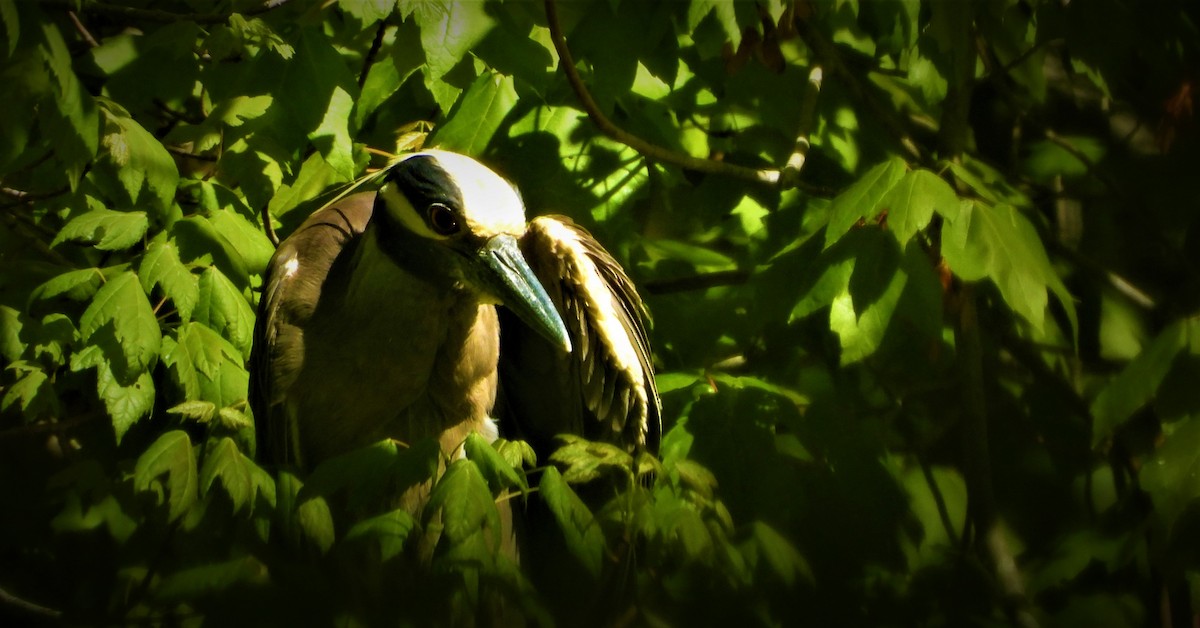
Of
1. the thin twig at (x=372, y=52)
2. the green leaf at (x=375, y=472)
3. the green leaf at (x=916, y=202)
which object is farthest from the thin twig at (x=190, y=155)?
the green leaf at (x=916, y=202)

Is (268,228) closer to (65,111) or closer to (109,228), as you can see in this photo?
(109,228)

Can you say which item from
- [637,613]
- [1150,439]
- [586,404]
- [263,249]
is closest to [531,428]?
[586,404]

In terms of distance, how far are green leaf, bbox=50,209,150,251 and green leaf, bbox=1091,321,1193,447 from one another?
127cm

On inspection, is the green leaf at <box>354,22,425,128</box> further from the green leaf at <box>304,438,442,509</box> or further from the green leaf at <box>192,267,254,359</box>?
the green leaf at <box>304,438,442,509</box>

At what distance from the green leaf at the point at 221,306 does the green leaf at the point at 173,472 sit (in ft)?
0.96

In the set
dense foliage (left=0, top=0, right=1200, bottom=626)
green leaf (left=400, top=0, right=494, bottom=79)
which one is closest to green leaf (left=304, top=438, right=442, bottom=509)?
dense foliage (left=0, top=0, right=1200, bottom=626)

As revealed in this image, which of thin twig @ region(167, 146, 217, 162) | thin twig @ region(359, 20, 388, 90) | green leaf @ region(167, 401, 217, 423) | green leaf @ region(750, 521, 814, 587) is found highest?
thin twig @ region(359, 20, 388, 90)

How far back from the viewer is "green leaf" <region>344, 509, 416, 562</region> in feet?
3.21

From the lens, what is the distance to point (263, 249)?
1461 millimetres

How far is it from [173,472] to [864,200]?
85 cm

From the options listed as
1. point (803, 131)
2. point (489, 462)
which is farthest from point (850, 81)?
point (489, 462)

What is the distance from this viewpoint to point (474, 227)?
1.28 m

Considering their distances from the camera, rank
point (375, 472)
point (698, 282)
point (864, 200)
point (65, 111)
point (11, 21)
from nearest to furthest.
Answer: point (11, 21), point (65, 111), point (375, 472), point (864, 200), point (698, 282)

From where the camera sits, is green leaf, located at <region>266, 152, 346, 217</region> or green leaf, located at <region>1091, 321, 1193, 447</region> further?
green leaf, located at <region>266, 152, 346, 217</region>
